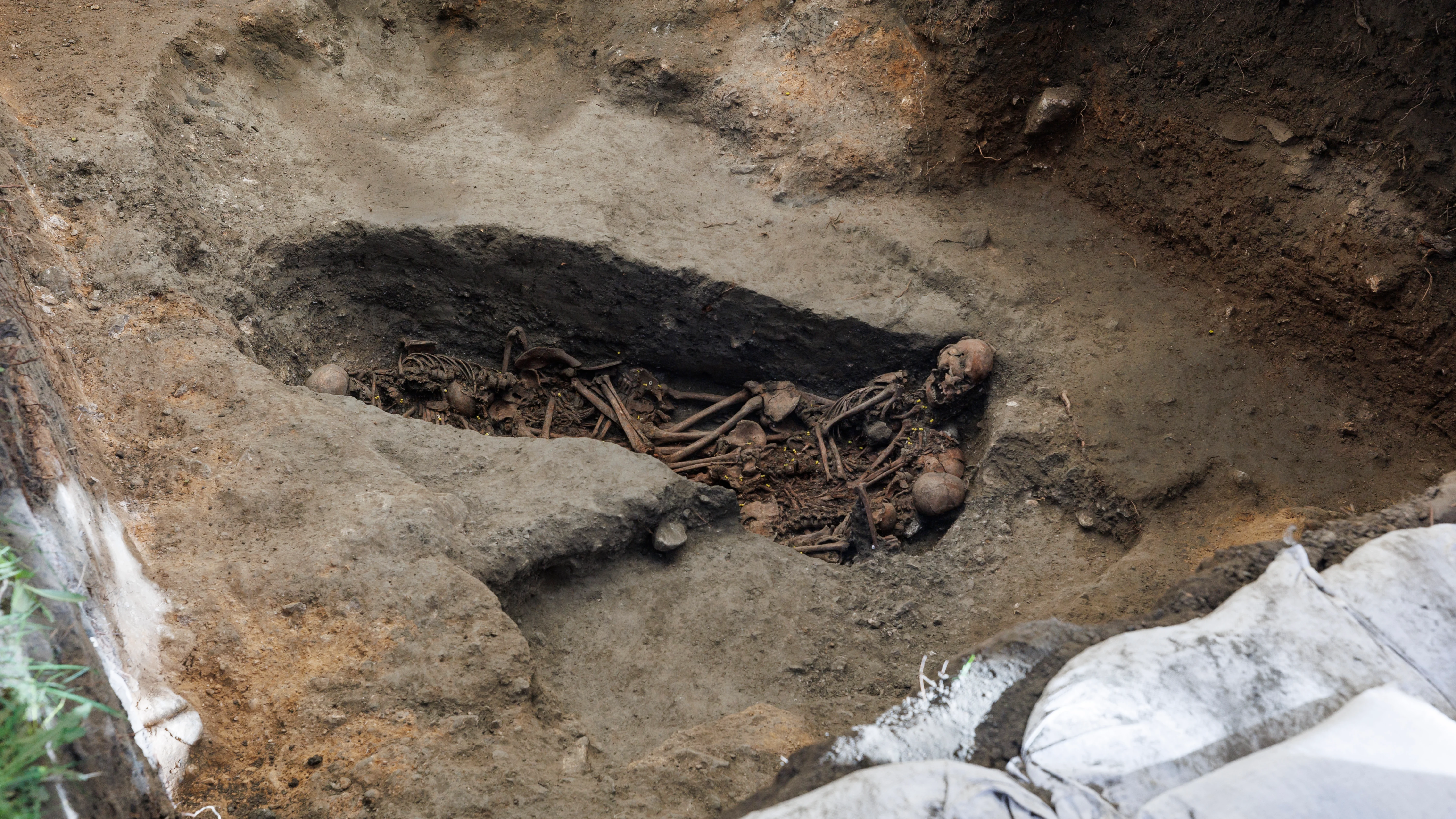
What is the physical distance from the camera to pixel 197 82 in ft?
17.6

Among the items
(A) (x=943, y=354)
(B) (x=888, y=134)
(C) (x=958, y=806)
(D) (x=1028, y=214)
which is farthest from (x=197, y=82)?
(C) (x=958, y=806)

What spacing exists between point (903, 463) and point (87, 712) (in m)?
4.18

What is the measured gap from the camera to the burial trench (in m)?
5.04

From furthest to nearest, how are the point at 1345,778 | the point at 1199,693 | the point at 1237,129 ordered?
the point at 1237,129 < the point at 1199,693 < the point at 1345,778

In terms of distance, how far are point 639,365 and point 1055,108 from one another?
3.39 meters

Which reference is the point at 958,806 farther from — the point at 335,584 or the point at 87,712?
the point at 335,584

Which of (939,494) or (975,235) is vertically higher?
(975,235)

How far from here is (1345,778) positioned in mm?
2047

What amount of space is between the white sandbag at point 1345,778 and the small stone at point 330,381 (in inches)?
180

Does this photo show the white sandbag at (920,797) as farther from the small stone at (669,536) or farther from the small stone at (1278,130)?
the small stone at (1278,130)

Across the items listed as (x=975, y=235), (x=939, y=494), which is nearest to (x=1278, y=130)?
(x=975, y=235)

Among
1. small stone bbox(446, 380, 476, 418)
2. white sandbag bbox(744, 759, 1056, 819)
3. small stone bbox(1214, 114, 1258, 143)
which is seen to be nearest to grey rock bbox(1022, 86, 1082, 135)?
small stone bbox(1214, 114, 1258, 143)

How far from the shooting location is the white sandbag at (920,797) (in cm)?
211

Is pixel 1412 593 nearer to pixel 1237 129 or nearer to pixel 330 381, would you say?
pixel 1237 129
